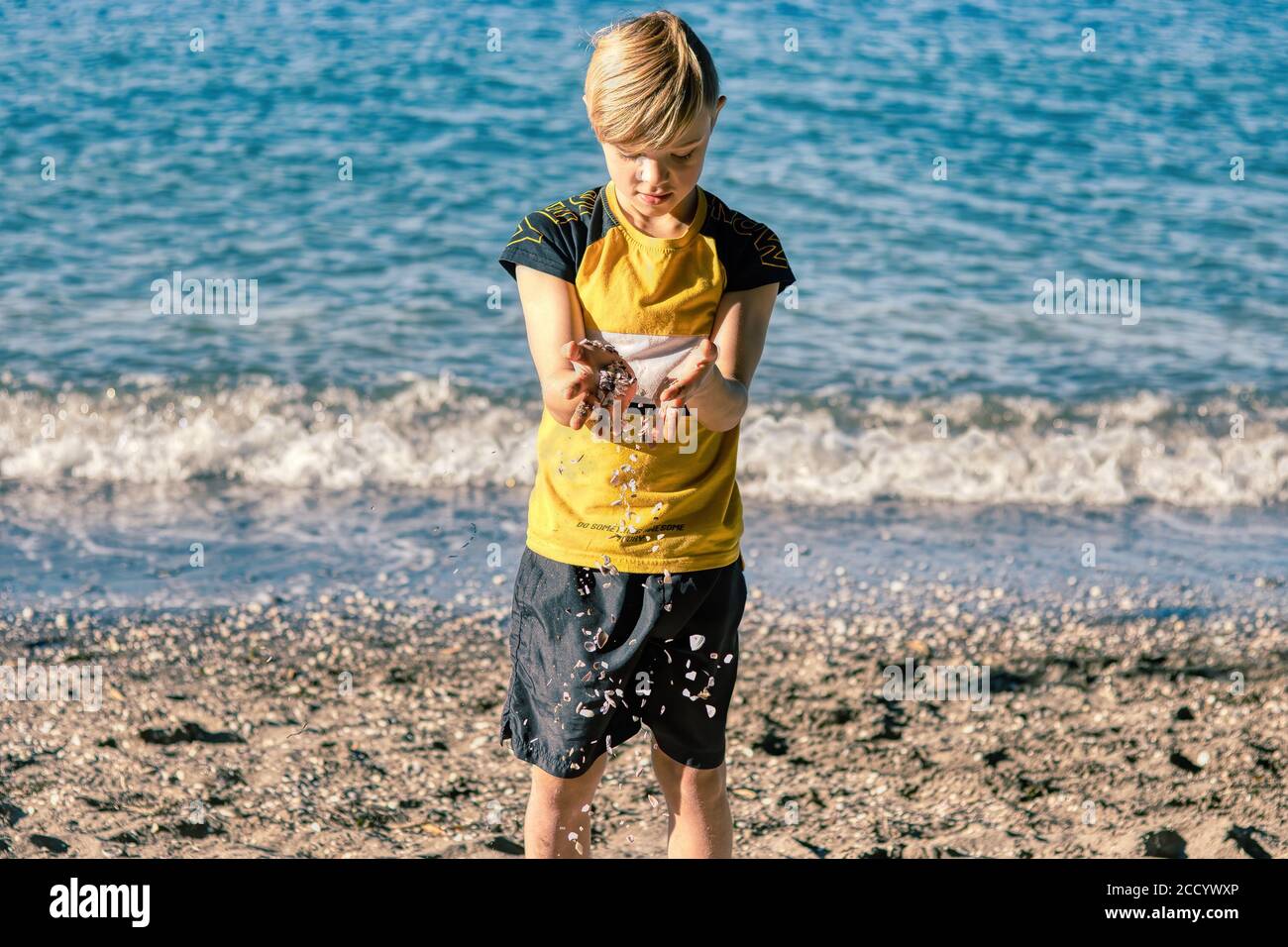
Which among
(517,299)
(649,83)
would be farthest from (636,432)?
(517,299)

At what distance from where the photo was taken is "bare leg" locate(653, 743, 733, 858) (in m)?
2.83

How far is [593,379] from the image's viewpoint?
2.35 meters

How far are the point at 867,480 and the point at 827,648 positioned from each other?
2.07 m

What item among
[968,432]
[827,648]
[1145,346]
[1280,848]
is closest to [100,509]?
[827,648]

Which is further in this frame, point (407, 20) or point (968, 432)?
point (407, 20)

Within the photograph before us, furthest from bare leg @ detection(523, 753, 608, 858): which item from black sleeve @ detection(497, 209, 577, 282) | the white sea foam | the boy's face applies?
the white sea foam

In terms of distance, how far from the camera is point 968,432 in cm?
746

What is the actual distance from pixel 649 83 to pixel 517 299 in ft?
24.5

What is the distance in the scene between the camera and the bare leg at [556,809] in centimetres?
275

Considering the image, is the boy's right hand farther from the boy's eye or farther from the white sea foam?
the white sea foam

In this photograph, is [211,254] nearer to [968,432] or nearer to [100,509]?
[100,509]

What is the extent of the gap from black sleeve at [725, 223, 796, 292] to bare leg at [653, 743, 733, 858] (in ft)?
3.38

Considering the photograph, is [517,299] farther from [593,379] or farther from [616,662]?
[593,379]

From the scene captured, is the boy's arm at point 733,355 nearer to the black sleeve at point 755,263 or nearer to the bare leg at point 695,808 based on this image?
the black sleeve at point 755,263
